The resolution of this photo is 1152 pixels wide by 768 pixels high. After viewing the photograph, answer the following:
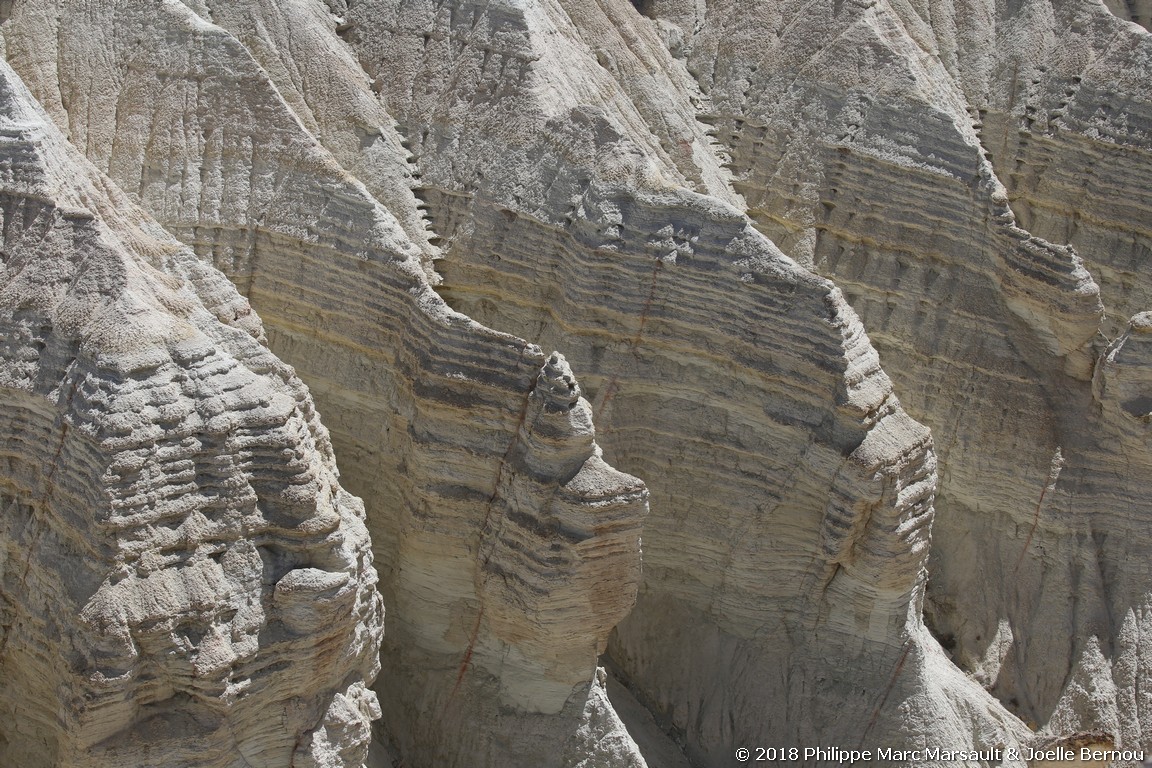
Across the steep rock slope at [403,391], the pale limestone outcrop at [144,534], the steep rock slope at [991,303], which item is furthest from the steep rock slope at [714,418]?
the pale limestone outcrop at [144,534]

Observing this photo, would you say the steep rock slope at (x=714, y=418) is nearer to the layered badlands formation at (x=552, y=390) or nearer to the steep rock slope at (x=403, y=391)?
the layered badlands formation at (x=552, y=390)

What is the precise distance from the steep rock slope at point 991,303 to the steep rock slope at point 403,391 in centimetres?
749

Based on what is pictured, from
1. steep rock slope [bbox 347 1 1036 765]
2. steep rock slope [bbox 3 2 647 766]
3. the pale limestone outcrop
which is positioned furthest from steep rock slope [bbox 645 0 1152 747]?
the pale limestone outcrop

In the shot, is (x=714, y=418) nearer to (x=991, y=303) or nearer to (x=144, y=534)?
(x=991, y=303)

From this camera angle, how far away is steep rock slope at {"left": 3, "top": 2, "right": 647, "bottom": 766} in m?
14.9

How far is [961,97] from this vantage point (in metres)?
26.3

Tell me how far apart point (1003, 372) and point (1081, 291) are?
162 cm

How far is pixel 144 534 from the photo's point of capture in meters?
11.7

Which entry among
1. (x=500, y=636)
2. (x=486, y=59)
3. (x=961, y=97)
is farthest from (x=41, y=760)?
(x=961, y=97)

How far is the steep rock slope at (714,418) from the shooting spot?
17.0m

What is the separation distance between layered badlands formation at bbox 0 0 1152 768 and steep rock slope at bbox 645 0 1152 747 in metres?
0.06

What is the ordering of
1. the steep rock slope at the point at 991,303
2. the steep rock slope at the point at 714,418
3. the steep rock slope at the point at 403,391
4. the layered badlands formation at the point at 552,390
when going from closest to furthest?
the layered badlands formation at the point at 552,390, the steep rock slope at the point at 403,391, the steep rock slope at the point at 714,418, the steep rock slope at the point at 991,303

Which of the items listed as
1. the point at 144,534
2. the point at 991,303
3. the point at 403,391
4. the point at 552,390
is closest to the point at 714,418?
the point at 552,390

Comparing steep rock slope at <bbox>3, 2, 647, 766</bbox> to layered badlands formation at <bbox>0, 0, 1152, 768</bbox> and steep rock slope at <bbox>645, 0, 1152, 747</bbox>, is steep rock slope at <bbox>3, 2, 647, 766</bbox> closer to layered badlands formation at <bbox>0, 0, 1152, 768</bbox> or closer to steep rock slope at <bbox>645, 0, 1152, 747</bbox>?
layered badlands formation at <bbox>0, 0, 1152, 768</bbox>
